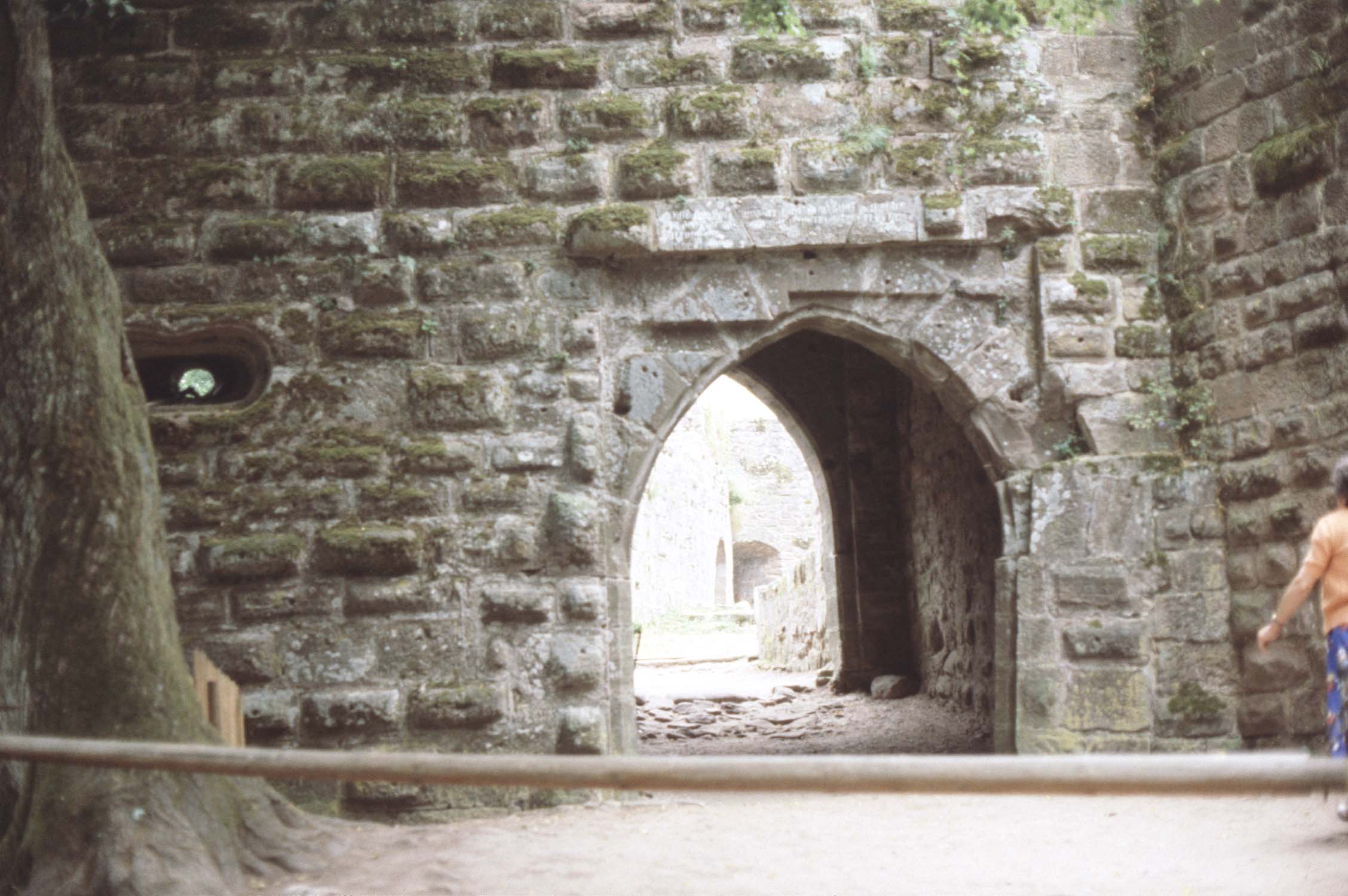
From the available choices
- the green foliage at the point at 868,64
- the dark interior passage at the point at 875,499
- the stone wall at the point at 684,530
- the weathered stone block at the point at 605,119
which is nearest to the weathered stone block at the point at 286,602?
the weathered stone block at the point at 605,119

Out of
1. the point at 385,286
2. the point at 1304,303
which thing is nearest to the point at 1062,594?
the point at 1304,303

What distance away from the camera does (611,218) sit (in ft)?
16.7

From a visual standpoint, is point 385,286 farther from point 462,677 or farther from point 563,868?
point 563,868

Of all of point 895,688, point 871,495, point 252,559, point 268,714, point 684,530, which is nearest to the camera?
point 268,714

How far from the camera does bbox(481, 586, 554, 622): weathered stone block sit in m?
4.91

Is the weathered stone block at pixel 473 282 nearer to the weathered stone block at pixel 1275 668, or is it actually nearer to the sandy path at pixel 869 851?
the sandy path at pixel 869 851

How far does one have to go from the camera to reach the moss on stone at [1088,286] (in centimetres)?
521

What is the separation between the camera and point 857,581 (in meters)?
9.38

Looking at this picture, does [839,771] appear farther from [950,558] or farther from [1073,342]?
[950,558]

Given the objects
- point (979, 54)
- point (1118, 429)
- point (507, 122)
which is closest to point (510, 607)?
point (507, 122)

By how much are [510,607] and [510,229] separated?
158 cm

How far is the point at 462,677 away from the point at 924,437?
4474 millimetres

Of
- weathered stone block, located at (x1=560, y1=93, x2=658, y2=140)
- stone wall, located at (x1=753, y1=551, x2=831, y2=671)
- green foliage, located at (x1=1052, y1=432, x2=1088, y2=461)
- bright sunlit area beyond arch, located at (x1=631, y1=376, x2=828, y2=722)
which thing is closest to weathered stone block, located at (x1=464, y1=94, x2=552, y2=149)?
weathered stone block, located at (x1=560, y1=93, x2=658, y2=140)

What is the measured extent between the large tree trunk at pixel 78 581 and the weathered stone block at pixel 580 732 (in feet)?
4.20
